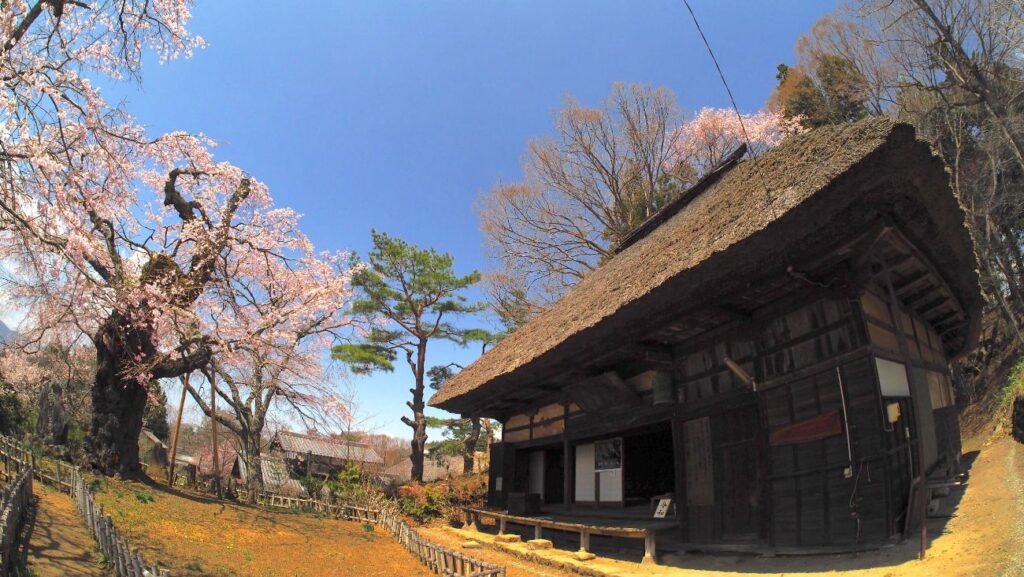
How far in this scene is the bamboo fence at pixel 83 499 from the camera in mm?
4754

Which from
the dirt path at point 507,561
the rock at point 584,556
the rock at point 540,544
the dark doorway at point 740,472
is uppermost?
the dark doorway at point 740,472

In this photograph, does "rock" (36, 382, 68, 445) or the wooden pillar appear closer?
the wooden pillar

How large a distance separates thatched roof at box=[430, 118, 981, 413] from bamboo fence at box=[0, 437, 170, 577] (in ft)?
16.7

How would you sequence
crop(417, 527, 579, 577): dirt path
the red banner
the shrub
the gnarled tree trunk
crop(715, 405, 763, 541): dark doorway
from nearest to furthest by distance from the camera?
the red banner < crop(715, 405, 763, 541): dark doorway < crop(417, 527, 579, 577): dirt path < the gnarled tree trunk < the shrub

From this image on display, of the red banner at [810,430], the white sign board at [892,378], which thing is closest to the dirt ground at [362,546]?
the red banner at [810,430]

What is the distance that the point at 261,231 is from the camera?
11609mm

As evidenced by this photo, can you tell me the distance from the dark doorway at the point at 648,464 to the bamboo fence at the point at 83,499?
7505 millimetres

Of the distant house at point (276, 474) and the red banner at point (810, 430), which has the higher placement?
the red banner at point (810, 430)

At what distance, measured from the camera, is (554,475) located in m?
11.3

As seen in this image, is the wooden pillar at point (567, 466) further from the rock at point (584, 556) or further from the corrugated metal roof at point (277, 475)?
the corrugated metal roof at point (277, 475)

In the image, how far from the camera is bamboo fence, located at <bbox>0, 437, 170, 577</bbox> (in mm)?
4754

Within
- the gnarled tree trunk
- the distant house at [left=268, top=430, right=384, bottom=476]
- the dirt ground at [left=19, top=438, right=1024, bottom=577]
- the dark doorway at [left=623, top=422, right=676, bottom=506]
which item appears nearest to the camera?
the dirt ground at [left=19, top=438, right=1024, bottom=577]

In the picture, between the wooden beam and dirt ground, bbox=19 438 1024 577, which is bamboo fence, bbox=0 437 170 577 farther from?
the wooden beam

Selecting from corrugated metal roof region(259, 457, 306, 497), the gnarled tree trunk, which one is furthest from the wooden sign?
corrugated metal roof region(259, 457, 306, 497)
